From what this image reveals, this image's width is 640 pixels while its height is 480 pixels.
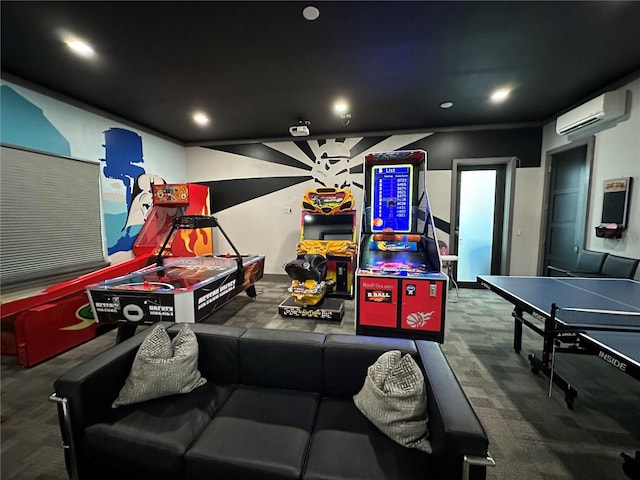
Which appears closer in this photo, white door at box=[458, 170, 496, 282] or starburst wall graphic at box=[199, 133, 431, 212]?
white door at box=[458, 170, 496, 282]

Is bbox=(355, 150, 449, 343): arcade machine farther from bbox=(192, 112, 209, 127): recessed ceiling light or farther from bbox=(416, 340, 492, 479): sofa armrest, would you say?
bbox=(192, 112, 209, 127): recessed ceiling light

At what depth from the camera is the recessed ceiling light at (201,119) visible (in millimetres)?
4140

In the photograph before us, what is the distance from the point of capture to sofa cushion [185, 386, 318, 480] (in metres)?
1.13

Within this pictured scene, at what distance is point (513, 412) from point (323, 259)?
107 inches

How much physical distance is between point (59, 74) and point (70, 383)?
11.2 ft

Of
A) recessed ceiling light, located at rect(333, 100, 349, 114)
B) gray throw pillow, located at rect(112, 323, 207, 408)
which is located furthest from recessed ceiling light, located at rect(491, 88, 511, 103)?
gray throw pillow, located at rect(112, 323, 207, 408)

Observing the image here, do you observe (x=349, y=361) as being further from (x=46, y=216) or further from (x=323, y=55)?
(x=46, y=216)

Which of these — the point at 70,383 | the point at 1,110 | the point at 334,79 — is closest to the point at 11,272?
the point at 1,110

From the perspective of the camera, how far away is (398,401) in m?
1.25

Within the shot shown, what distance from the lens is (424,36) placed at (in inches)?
90.5

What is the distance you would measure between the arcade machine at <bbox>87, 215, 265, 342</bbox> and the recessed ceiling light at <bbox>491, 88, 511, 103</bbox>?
3933mm

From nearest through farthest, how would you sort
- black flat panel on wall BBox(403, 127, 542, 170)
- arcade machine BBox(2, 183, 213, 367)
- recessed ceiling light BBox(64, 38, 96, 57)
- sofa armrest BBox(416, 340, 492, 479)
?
1. sofa armrest BBox(416, 340, 492, 479)
2. recessed ceiling light BBox(64, 38, 96, 57)
3. arcade machine BBox(2, 183, 213, 367)
4. black flat panel on wall BBox(403, 127, 542, 170)

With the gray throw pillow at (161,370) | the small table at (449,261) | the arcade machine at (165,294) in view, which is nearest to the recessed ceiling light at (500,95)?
the small table at (449,261)

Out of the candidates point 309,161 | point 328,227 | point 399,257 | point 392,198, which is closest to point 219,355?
point 399,257
